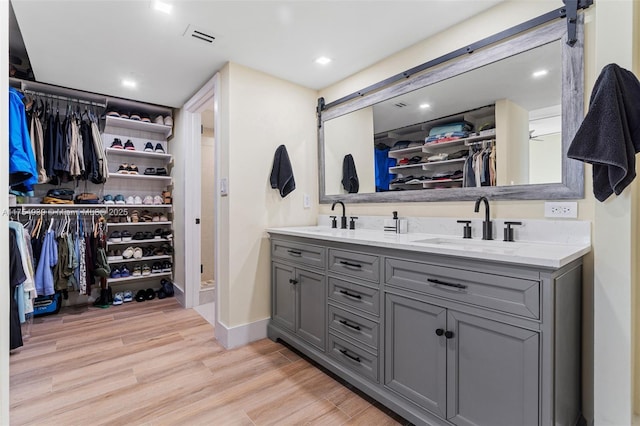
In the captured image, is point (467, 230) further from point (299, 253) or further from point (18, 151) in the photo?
point (18, 151)

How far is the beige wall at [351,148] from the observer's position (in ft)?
8.86

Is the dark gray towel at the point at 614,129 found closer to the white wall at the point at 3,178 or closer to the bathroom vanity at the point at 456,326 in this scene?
the bathroom vanity at the point at 456,326

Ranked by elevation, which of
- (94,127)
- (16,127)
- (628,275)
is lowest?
(628,275)

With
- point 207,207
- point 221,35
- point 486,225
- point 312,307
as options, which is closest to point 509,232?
point 486,225

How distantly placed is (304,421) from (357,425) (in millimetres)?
282

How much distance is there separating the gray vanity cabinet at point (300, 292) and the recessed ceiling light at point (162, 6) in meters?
1.75

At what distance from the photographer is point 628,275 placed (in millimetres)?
1385

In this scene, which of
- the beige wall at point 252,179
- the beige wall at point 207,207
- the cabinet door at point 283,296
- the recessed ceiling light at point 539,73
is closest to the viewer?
the recessed ceiling light at point 539,73

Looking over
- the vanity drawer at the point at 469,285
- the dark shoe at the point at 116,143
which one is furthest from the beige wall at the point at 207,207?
the vanity drawer at the point at 469,285

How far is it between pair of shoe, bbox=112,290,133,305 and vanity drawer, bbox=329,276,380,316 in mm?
2939

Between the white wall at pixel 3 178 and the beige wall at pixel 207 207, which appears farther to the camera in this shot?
the beige wall at pixel 207 207

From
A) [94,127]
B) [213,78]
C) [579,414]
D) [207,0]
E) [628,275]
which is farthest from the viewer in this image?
[94,127]

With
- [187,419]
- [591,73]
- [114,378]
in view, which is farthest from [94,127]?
[591,73]

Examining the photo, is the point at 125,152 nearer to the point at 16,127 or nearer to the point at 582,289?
the point at 16,127
